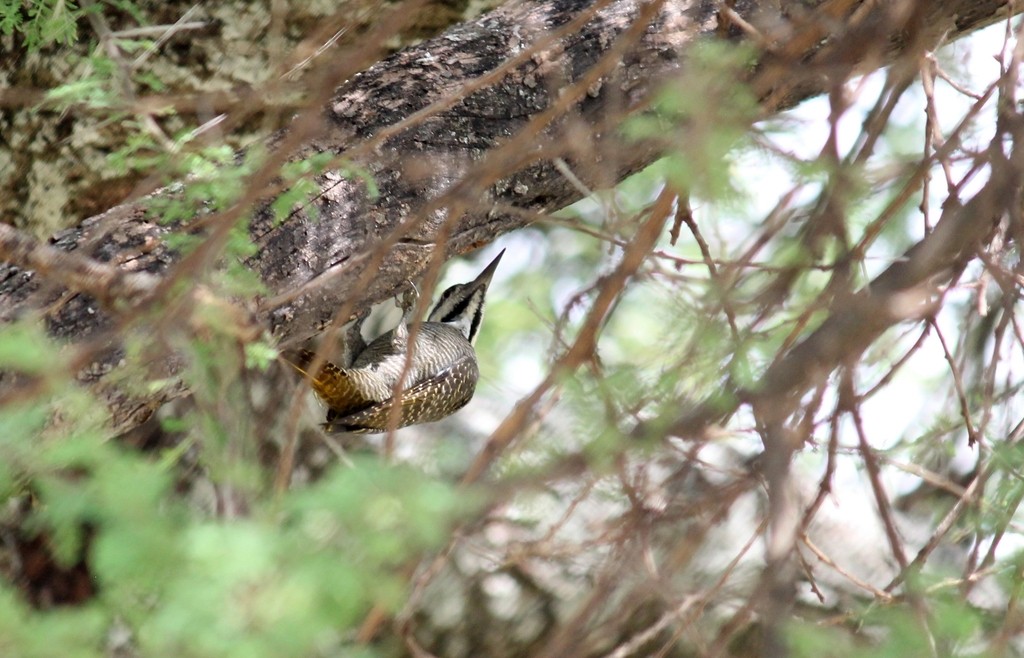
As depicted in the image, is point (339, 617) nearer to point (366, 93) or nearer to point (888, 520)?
point (888, 520)

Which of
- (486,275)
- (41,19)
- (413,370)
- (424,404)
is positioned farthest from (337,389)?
(41,19)

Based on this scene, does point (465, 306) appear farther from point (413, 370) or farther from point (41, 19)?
point (41, 19)

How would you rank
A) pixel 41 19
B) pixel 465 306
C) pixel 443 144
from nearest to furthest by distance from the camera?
pixel 443 144 → pixel 41 19 → pixel 465 306

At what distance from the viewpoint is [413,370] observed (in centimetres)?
405

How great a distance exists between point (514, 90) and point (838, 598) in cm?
216

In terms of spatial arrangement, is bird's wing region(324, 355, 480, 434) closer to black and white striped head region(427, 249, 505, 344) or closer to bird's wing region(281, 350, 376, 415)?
bird's wing region(281, 350, 376, 415)

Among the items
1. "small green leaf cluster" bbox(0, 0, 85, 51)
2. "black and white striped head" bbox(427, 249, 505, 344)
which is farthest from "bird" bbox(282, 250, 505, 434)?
"small green leaf cluster" bbox(0, 0, 85, 51)

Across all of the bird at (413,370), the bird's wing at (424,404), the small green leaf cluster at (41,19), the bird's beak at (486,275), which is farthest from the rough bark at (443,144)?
the bird's beak at (486,275)

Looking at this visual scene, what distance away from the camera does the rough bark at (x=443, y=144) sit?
2.22 m

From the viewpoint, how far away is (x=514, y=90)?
269 centimetres

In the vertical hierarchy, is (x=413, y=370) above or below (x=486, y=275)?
below

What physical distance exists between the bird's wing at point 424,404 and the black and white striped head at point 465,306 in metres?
0.33

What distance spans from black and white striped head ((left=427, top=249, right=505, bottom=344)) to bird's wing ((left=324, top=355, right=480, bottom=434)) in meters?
0.33

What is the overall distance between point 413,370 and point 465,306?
0.53 meters
